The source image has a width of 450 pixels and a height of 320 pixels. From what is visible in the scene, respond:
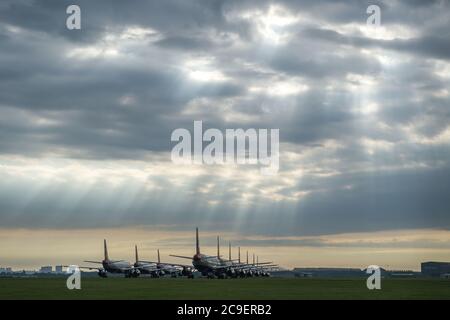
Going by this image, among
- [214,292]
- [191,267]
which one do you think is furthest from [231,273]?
[214,292]

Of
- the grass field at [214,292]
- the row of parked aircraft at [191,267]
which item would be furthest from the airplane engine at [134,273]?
the grass field at [214,292]

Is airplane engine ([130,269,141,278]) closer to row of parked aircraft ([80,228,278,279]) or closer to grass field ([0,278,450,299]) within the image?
row of parked aircraft ([80,228,278,279])

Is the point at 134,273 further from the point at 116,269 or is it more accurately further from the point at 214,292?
the point at 214,292

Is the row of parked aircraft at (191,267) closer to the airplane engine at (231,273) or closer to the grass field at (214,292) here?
the airplane engine at (231,273)

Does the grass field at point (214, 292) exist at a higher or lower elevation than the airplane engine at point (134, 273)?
higher

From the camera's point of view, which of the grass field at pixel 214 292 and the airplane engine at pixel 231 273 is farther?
the airplane engine at pixel 231 273

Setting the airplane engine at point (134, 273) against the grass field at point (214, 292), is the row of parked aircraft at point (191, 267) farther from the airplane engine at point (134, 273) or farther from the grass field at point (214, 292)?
the grass field at point (214, 292)

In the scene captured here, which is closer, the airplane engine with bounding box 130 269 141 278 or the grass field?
the grass field

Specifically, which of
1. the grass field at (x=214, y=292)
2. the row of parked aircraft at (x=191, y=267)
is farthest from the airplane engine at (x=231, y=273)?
the grass field at (x=214, y=292)

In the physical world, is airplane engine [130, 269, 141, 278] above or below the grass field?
below

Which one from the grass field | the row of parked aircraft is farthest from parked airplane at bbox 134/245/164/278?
the grass field

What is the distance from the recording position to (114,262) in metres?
→ 181

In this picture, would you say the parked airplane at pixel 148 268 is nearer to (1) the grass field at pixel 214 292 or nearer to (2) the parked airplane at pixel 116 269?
(2) the parked airplane at pixel 116 269

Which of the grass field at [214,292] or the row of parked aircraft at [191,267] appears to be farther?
the row of parked aircraft at [191,267]
